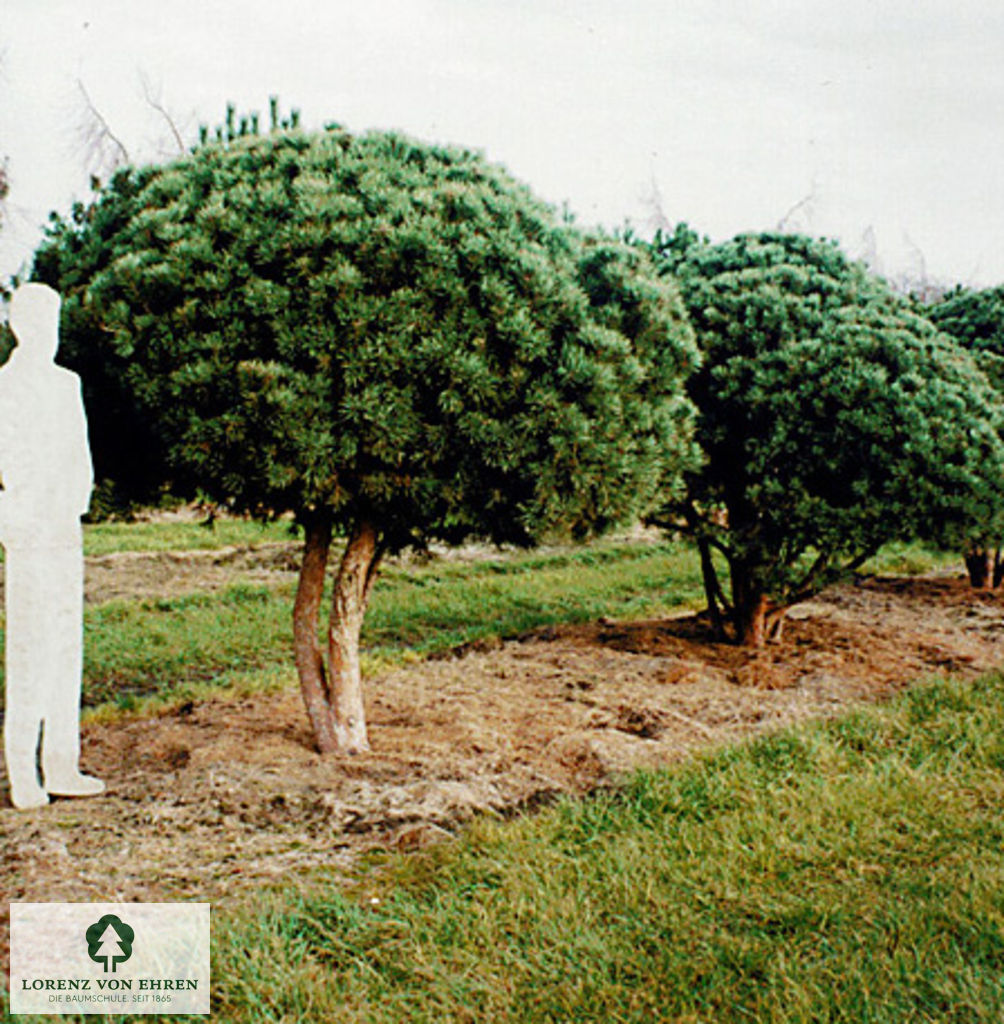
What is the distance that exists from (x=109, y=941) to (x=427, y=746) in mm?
2421

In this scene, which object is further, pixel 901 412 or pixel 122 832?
pixel 901 412

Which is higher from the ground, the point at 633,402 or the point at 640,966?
the point at 633,402

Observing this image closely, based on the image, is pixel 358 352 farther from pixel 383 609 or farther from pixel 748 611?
pixel 383 609

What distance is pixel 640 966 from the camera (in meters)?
3.37

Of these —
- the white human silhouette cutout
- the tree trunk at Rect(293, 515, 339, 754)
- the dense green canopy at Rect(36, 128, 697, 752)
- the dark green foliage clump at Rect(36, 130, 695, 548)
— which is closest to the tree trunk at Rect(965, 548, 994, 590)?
the dense green canopy at Rect(36, 128, 697, 752)

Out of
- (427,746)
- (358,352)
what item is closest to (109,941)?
(427,746)

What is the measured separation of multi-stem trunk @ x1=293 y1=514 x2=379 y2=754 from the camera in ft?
18.8

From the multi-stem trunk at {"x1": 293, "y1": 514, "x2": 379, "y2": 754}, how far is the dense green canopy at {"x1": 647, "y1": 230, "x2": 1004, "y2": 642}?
3.11m

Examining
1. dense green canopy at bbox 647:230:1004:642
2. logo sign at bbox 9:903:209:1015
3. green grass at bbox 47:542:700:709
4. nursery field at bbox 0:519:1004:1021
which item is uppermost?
dense green canopy at bbox 647:230:1004:642

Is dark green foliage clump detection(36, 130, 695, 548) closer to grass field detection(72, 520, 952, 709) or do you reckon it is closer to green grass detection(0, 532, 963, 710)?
grass field detection(72, 520, 952, 709)

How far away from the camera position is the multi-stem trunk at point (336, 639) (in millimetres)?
5734

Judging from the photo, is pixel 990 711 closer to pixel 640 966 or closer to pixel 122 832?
pixel 640 966

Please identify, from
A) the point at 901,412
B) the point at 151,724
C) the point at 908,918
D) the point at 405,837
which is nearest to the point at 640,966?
the point at 908,918

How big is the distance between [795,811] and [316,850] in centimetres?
215
